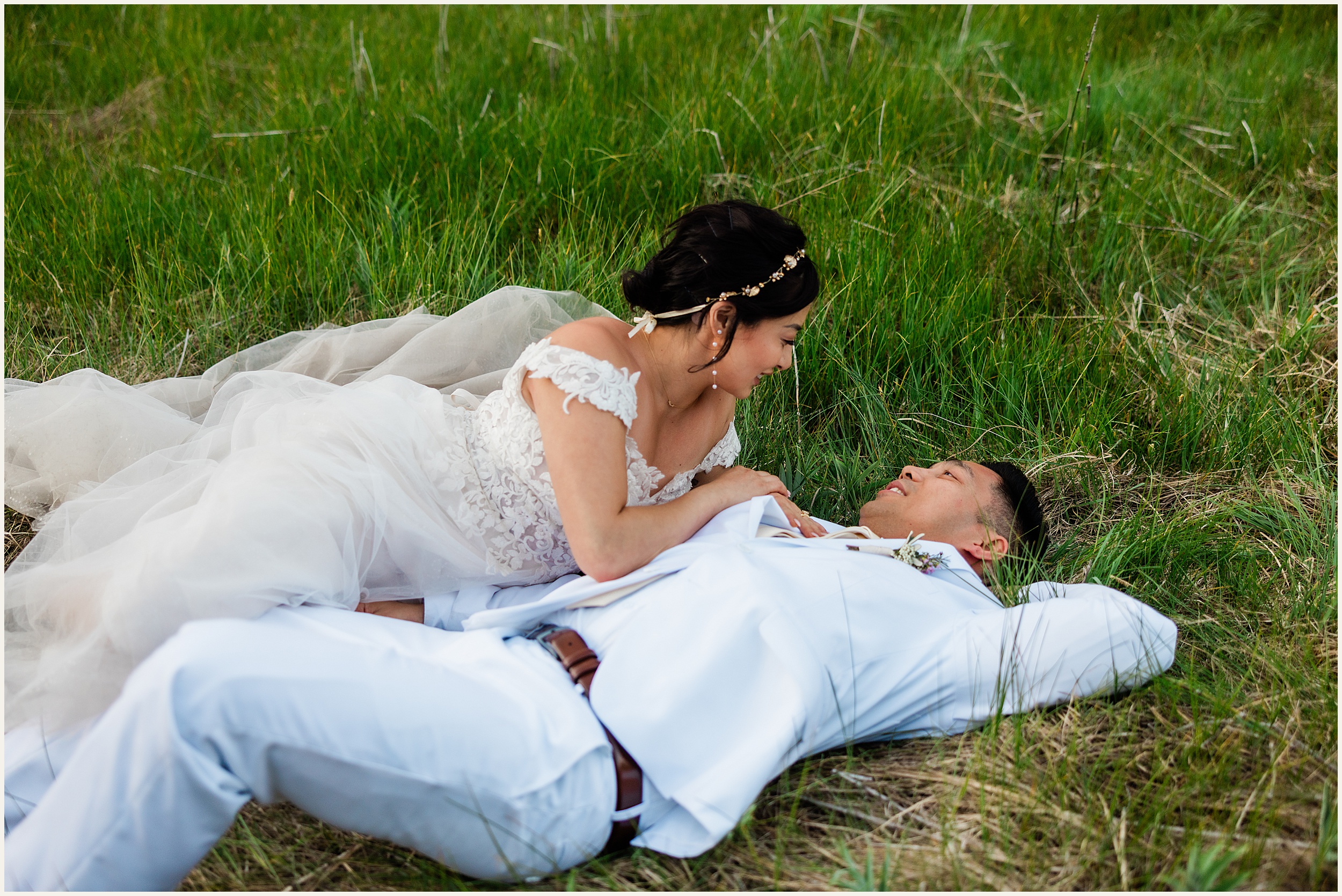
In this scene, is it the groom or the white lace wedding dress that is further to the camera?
the white lace wedding dress

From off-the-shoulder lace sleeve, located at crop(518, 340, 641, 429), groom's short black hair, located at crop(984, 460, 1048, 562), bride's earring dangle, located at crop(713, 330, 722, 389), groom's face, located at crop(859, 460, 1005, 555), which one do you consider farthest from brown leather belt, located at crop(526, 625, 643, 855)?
groom's short black hair, located at crop(984, 460, 1048, 562)

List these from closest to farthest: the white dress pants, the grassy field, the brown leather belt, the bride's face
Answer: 1. the white dress pants
2. the brown leather belt
3. the grassy field
4. the bride's face

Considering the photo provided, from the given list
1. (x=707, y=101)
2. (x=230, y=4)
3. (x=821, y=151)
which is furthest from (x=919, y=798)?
(x=230, y=4)

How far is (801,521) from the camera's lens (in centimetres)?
282

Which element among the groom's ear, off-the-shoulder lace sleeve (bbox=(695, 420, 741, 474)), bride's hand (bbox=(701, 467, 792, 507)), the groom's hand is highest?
bride's hand (bbox=(701, 467, 792, 507))

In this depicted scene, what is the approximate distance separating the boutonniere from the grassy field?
466mm

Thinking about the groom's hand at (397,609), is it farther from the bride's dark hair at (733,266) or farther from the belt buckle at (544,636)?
the bride's dark hair at (733,266)

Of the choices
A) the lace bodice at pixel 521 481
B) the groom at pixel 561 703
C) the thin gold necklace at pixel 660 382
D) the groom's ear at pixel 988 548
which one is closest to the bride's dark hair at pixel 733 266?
the thin gold necklace at pixel 660 382

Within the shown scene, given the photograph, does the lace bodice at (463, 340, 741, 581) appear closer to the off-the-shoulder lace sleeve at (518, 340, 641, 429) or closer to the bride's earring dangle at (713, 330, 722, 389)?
the off-the-shoulder lace sleeve at (518, 340, 641, 429)

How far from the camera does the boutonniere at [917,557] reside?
103 inches

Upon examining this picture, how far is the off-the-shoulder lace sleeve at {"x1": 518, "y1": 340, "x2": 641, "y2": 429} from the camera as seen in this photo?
2.38 meters

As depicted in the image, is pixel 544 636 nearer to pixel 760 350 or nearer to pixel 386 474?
pixel 386 474

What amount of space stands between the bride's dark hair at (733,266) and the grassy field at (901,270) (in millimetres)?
1103

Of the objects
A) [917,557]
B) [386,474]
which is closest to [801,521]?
[917,557]
